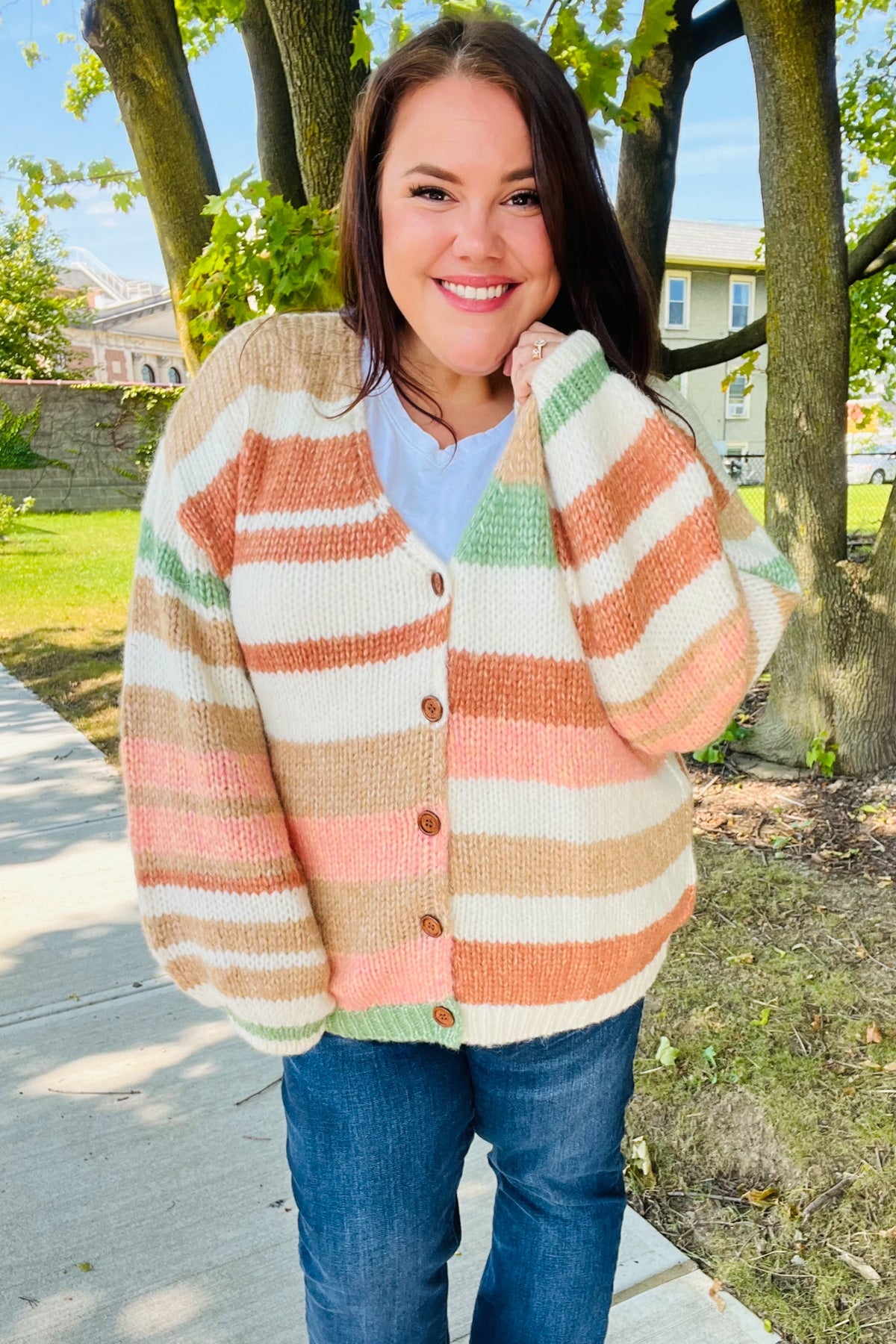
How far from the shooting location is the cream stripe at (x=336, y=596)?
1.23 m

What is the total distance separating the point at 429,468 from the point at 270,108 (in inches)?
134

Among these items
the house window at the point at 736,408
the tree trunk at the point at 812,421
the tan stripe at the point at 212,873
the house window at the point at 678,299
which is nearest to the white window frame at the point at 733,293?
the house window at the point at 678,299

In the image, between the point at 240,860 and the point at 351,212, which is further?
the point at 351,212

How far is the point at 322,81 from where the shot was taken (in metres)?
3.05

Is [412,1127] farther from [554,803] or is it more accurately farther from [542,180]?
[542,180]

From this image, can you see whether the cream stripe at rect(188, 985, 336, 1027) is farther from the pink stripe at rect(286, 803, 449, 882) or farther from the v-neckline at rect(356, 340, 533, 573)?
the v-neckline at rect(356, 340, 533, 573)

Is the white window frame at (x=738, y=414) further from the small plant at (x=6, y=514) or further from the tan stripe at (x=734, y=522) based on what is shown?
the tan stripe at (x=734, y=522)

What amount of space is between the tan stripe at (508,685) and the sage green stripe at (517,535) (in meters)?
0.11

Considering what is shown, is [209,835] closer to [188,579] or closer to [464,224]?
[188,579]

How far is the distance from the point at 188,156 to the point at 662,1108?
3.15 meters

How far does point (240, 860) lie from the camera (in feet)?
4.10

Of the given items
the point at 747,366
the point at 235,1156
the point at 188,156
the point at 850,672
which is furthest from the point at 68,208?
the point at 235,1156

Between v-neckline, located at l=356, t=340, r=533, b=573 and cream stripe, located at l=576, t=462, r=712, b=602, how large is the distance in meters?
0.14

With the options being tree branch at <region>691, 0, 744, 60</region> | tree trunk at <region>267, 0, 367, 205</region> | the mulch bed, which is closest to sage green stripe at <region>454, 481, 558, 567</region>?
tree trunk at <region>267, 0, 367, 205</region>
